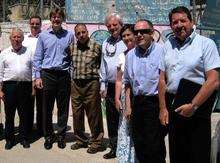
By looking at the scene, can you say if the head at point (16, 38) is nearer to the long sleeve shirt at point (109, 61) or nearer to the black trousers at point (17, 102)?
the black trousers at point (17, 102)

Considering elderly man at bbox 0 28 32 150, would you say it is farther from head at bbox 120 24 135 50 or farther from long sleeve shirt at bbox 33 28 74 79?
head at bbox 120 24 135 50

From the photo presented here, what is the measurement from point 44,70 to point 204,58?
370cm

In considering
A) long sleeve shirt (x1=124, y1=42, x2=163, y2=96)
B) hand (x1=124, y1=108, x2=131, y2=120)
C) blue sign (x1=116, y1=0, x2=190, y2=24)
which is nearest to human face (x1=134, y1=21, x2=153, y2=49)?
long sleeve shirt (x1=124, y1=42, x2=163, y2=96)

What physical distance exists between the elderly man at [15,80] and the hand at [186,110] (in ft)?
12.6

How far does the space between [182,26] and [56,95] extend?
3650mm

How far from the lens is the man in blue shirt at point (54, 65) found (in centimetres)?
777

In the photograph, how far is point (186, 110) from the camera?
4719 millimetres

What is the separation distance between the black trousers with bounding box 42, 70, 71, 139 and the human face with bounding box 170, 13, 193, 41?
3350mm

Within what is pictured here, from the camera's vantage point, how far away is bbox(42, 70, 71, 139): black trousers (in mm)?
7844

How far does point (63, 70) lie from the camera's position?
7824 mm

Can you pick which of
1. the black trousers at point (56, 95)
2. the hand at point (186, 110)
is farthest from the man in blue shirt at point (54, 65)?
the hand at point (186, 110)

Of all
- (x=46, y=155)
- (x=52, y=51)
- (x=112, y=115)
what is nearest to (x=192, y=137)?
(x=112, y=115)

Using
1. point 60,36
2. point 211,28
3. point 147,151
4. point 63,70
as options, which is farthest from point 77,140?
point 211,28

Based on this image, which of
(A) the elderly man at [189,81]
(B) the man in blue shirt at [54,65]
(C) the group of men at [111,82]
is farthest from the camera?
(B) the man in blue shirt at [54,65]
